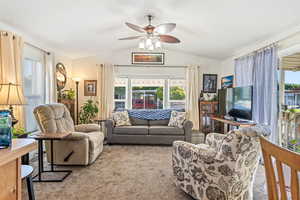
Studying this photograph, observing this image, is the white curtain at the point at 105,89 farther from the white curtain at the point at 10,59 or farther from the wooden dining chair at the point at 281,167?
the wooden dining chair at the point at 281,167

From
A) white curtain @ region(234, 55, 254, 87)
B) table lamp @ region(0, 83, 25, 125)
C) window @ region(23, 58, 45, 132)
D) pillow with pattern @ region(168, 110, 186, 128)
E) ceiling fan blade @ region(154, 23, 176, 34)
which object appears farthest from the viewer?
pillow with pattern @ region(168, 110, 186, 128)

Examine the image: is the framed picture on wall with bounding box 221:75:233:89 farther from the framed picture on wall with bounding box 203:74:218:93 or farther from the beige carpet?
the beige carpet

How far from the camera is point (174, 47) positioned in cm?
555

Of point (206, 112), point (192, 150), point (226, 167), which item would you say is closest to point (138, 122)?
point (206, 112)

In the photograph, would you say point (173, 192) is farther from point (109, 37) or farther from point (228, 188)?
point (109, 37)

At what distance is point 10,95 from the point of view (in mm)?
2338

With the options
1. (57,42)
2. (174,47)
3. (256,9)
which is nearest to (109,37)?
(57,42)

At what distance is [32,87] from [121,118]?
2.10m

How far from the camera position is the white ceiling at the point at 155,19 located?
266 centimetres

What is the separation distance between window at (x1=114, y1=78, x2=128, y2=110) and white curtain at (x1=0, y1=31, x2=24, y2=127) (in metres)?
3.05

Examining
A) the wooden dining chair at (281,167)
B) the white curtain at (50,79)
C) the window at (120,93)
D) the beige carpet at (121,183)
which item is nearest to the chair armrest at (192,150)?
the beige carpet at (121,183)

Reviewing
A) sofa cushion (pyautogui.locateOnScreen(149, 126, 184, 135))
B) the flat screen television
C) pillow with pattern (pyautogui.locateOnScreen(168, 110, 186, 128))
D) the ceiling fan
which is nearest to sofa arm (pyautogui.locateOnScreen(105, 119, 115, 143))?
sofa cushion (pyautogui.locateOnScreen(149, 126, 184, 135))

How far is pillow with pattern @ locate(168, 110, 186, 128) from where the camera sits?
493 cm

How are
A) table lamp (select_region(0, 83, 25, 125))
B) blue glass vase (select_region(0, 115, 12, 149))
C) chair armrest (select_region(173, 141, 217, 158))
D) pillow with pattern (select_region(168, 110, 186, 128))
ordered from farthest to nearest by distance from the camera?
pillow with pattern (select_region(168, 110, 186, 128)), table lamp (select_region(0, 83, 25, 125)), chair armrest (select_region(173, 141, 217, 158)), blue glass vase (select_region(0, 115, 12, 149))
